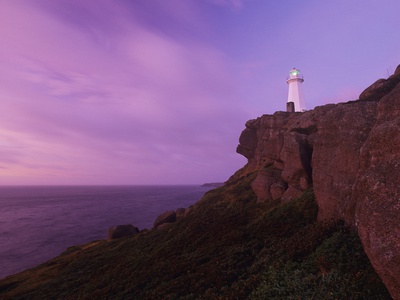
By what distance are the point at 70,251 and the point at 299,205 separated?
46511 millimetres

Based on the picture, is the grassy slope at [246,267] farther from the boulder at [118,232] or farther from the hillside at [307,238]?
the boulder at [118,232]

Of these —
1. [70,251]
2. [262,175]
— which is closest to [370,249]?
[262,175]

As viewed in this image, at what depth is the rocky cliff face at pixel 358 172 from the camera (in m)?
7.49

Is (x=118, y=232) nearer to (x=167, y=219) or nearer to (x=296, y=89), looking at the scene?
(x=167, y=219)

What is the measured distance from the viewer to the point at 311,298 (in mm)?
8344

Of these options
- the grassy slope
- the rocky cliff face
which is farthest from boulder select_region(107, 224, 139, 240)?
the rocky cliff face

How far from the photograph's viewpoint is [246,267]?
1361 centimetres

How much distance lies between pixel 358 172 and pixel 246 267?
292 inches

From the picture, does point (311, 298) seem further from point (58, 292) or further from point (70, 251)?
point (70, 251)

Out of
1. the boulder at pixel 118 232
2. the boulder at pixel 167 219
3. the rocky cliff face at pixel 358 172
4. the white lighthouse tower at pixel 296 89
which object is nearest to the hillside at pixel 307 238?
the rocky cliff face at pixel 358 172

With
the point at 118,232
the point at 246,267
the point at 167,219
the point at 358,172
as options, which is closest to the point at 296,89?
the point at 167,219

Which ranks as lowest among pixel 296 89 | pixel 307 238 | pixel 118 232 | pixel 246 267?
pixel 118 232

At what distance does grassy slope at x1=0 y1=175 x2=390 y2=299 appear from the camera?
363 inches

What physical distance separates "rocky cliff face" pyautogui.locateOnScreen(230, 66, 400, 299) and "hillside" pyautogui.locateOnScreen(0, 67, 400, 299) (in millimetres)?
41
